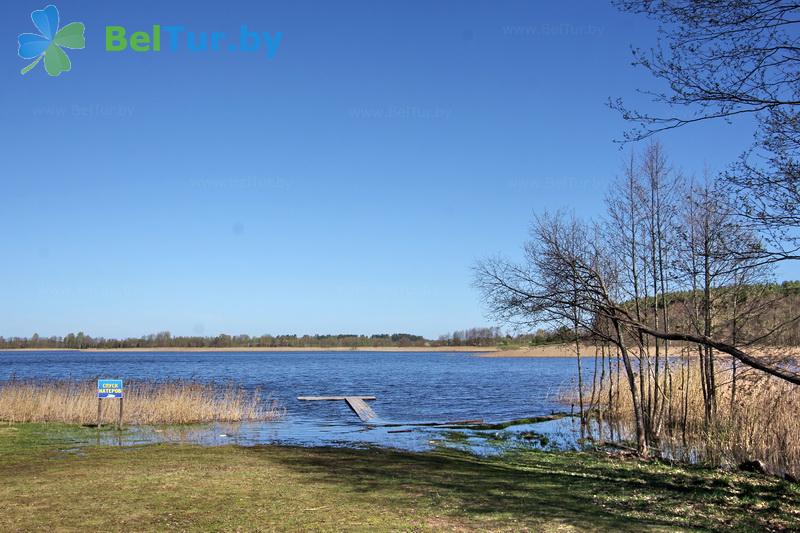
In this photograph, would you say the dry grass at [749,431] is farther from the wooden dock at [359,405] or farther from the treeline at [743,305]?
the wooden dock at [359,405]

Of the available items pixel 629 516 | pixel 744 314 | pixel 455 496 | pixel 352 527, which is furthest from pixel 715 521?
pixel 744 314

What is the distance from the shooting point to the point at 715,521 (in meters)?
9.27

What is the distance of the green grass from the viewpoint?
8.62 m

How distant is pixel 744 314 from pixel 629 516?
33.3ft

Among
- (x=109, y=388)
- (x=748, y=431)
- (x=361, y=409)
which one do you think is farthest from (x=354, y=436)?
(x=748, y=431)

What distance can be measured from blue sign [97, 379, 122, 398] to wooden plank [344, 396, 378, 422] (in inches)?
421

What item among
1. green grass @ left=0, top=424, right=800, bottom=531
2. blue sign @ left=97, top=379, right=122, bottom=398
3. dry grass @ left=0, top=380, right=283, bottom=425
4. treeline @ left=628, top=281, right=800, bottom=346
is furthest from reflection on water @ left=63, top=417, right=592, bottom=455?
treeline @ left=628, top=281, right=800, bottom=346

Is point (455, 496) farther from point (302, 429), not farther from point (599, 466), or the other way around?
point (302, 429)

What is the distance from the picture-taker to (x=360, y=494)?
10469 mm

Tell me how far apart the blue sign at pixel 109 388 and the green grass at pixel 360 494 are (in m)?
4.34

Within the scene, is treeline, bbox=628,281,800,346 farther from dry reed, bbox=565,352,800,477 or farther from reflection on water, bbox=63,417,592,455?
reflection on water, bbox=63,417,592,455

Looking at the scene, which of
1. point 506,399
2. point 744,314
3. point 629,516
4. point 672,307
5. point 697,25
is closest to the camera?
point 697,25

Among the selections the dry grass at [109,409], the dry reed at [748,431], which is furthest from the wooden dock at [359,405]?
the dry reed at [748,431]

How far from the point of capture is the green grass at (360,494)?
862 cm
